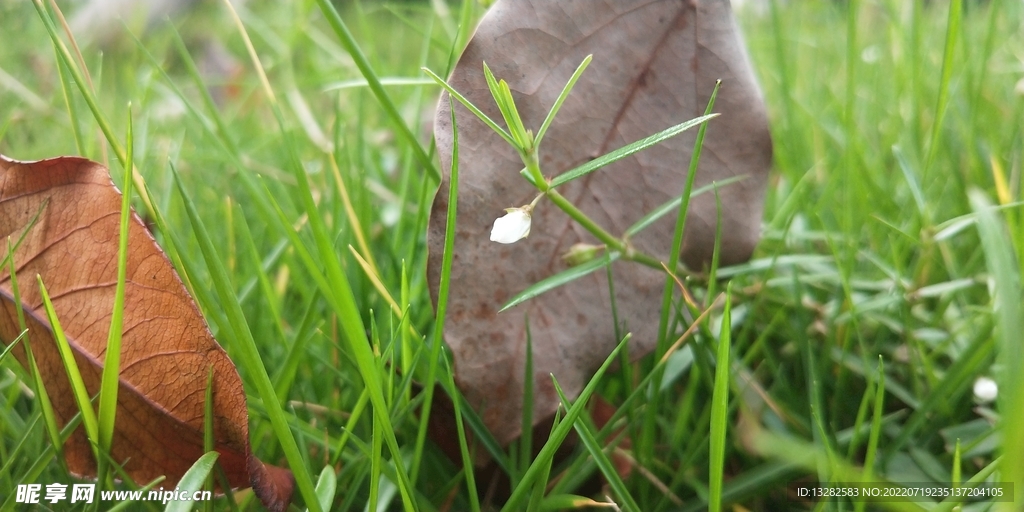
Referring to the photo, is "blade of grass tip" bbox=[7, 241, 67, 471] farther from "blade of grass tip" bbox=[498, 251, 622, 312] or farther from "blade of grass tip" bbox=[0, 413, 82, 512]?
"blade of grass tip" bbox=[498, 251, 622, 312]

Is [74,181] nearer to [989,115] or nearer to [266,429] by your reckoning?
[266,429]

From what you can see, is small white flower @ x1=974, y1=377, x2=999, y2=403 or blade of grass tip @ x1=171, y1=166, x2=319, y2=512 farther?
small white flower @ x1=974, y1=377, x2=999, y2=403

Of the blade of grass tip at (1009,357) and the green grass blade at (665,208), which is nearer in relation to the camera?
the blade of grass tip at (1009,357)

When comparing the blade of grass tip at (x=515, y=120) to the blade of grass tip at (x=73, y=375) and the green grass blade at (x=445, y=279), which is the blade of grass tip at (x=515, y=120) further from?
the blade of grass tip at (x=73, y=375)

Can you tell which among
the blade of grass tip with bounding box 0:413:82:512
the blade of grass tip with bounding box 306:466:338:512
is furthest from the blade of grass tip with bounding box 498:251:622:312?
the blade of grass tip with bounding box 0:413:82:512

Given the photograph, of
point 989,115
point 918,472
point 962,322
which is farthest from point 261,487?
point 989,115

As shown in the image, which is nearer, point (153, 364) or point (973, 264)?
point (153, 364)

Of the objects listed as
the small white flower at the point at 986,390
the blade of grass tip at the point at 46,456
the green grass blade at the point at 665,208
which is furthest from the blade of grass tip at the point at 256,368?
the small white flower at the point at 986,390
